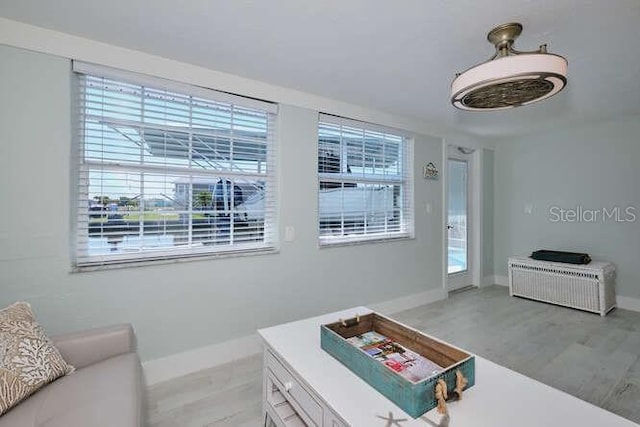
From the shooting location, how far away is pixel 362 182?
10.9 ft

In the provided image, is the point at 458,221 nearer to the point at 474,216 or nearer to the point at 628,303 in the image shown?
the point at 474,216

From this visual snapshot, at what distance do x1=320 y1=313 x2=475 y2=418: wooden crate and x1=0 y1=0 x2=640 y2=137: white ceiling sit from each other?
1661mm

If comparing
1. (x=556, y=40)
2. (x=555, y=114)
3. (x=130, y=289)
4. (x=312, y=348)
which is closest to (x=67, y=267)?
(x=130, y=289)

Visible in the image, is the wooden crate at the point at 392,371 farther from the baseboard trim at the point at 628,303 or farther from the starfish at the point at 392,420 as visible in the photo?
the baseboard trim at the point at 628,303

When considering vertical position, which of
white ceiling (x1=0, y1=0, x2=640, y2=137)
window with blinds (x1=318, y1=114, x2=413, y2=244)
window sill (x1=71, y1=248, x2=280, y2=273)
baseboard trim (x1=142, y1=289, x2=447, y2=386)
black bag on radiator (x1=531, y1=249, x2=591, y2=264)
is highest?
white ceiling (x1=0, y1=0, x2=640, y2=137)

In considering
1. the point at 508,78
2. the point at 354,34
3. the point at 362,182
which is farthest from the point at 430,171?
the point at 508,78

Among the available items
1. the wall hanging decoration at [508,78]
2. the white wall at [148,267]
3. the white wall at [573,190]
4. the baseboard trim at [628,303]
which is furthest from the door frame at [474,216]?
the wall hanging decoration at [508,78]

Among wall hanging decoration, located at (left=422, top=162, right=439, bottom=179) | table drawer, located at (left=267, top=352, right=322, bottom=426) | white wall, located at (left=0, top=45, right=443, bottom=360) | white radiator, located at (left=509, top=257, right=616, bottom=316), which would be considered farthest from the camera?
wall hanging decoration, located at (left=422, top=162, right=439, bottom=179)

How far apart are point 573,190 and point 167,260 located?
4693mm

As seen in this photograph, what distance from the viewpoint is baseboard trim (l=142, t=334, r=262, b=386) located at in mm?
2158

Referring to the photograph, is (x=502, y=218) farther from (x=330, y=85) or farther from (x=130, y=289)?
(x=130, y=289)

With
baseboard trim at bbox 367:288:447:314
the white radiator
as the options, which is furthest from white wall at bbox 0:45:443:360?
the white radiator

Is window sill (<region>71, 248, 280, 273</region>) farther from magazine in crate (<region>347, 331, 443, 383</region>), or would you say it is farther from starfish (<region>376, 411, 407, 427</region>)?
starfish (<region>376, 411, 407, 427</region>)

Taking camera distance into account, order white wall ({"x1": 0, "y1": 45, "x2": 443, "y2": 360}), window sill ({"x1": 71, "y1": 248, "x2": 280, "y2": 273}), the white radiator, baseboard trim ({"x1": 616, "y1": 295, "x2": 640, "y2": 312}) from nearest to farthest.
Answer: white wall ({"x1": 0, "y1": 45, "x2": 443, "y2": 360}) → window sill ({"x1": 71, "y1": 248, "x2": 280, "y2": 273}) → the white radiator → baseboard trim ({"x1": 616, "y1": 295, "x2": 640, "y2": 312})
